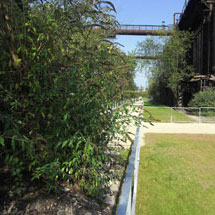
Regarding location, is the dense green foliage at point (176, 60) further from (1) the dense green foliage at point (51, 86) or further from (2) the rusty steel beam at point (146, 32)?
(1) the dense green foliage at point (51, 86)

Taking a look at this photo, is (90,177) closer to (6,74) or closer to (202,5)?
(6,74)

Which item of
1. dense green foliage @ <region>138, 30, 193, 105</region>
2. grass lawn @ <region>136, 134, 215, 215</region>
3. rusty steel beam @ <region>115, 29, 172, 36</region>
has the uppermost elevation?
rusty steel beam @ <region>115, 29, 172, 36</region>

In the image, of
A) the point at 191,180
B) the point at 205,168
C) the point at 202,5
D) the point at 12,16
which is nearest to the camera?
the point at 12,16

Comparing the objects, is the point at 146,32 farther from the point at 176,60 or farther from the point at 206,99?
the point at 206,99

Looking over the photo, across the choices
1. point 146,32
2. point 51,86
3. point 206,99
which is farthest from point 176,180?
point 146,32

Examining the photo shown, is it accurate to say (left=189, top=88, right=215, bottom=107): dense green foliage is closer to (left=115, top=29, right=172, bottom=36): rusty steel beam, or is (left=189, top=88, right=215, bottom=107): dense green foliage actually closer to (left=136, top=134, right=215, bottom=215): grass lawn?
(left=136, top=134, right=215, bottom=215): grass lawn

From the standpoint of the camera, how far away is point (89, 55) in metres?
2.59

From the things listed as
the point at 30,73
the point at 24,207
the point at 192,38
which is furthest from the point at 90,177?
the point at 192,38

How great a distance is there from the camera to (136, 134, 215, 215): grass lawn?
353 cm

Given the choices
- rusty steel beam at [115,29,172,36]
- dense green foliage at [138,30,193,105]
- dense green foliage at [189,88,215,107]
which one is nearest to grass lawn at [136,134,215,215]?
dense green foliage at [189,88,215,107]

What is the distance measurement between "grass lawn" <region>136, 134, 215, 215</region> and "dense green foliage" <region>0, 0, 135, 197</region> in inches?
58.7

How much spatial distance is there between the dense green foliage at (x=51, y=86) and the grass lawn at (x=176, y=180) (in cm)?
149

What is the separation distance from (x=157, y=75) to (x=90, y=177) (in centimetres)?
2900

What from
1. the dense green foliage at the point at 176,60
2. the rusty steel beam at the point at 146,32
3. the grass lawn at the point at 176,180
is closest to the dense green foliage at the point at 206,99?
the dense green foliage at the point at 176,60
